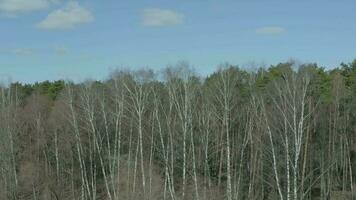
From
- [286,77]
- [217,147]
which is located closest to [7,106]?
[217,147]

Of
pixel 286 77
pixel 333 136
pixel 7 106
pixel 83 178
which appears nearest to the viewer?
pixel 286 77

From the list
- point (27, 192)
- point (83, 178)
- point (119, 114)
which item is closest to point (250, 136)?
point (119, 114)

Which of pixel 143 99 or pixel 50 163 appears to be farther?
pixel 50 163

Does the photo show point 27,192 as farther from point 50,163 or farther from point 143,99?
point 143,99

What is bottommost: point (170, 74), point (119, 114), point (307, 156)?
point (307, 156)

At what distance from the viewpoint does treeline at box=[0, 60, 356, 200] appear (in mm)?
41594

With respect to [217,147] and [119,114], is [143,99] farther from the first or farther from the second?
[217,147]

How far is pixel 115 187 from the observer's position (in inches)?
1741

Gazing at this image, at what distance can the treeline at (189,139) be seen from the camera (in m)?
41.6

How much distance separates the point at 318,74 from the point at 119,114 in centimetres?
1655

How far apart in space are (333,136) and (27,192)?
983 inches

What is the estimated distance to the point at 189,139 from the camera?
46062 mm

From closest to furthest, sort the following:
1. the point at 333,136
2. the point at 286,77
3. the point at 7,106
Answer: the point at 286,77
the point at 333,136
the point at 7,106

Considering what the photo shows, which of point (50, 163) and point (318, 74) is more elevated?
point (318, 74)
